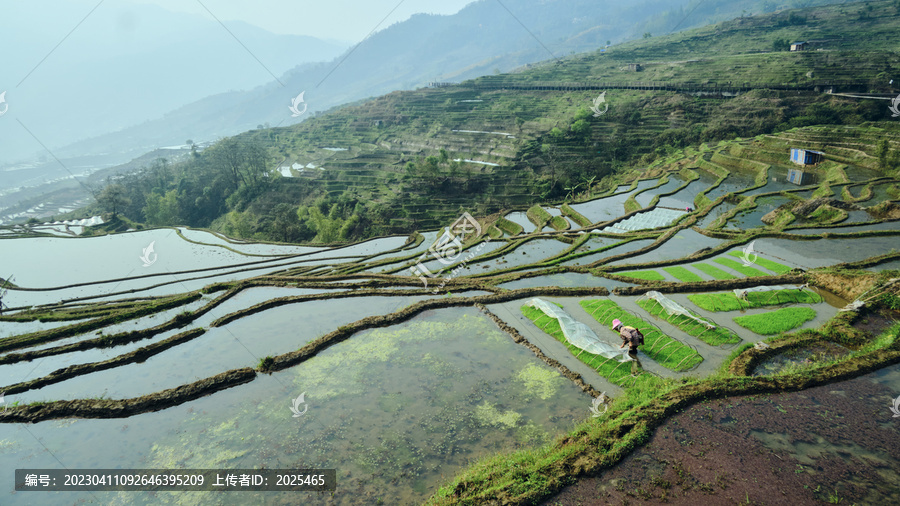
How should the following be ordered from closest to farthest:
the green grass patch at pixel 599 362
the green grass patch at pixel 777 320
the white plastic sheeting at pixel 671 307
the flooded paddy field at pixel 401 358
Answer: the flooded paddy field at pixel 401 358 < the green grass patch at pixel 599 362 < the green grass patch at pixel 777 320 < the white plastic sheeting at pixel 671 307

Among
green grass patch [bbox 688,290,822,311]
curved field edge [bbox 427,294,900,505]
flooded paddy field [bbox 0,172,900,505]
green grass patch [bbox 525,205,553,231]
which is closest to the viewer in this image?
curved field edge [bbox 427,294,900,505]

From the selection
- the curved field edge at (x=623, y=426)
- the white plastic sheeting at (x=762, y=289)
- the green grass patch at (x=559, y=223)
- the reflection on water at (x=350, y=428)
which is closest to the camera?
the curved field edge at (x=623, y=426)

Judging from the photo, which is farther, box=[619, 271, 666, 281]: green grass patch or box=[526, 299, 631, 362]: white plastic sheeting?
box=[619, 271, 666, 281]: green grass patch

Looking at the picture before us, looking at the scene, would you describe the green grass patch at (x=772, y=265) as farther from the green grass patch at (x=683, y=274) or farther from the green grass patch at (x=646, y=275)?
the green grass patch at (x=646, y=275)

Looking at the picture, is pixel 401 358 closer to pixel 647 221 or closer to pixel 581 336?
pixel 581 336

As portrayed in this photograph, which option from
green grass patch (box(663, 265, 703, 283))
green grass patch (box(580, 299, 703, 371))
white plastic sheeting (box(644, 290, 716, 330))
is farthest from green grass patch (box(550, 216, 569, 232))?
green grass patch (box(580, 299, 703, 371))

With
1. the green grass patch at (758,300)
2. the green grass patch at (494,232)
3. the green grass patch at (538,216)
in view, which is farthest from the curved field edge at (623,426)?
the green grass patch at (538,216)

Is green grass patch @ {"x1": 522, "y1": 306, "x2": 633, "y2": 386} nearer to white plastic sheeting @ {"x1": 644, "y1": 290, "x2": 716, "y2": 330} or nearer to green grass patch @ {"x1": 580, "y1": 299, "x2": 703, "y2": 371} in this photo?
green grass patch @ {"x1": 580, "y1": 299, "x2": 703, "y2": 371}

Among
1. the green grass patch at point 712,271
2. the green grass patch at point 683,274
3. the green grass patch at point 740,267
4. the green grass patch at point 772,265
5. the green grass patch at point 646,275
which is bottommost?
the green grass patch at point 772,265
